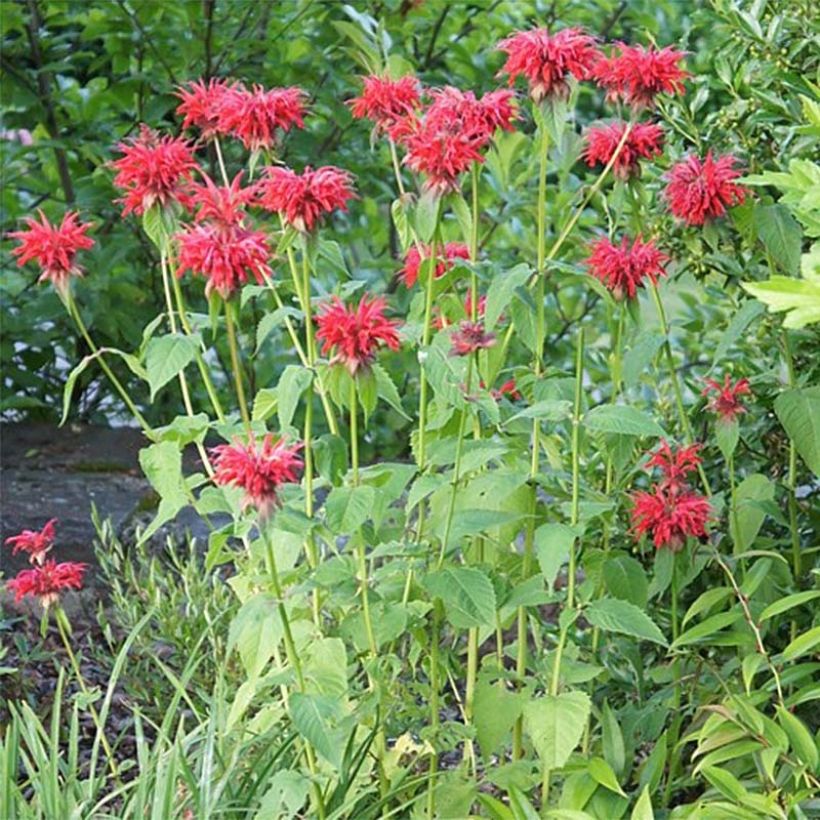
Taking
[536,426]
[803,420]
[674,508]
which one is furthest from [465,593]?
[803,420]

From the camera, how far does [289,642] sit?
7.30ft

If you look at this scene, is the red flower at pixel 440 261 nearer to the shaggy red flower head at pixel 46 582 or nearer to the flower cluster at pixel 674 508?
the flower cluster at pixel 674 508

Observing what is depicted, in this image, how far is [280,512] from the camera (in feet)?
7.08

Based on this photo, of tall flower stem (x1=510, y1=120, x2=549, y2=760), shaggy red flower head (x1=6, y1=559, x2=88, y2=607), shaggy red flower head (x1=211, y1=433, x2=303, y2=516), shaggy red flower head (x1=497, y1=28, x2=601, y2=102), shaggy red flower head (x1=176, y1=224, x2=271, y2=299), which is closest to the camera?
shaggy red flower head (x1=211, y1=433, x2=303, y2=516)

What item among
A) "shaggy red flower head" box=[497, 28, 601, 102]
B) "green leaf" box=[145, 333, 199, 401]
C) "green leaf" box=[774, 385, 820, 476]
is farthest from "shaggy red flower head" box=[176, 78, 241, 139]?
"green leaf" box=[774, 385, 820, 476]

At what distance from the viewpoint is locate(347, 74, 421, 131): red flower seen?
7.92 feet

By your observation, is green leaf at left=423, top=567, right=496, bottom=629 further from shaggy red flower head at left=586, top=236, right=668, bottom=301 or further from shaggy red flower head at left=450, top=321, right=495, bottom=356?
shaggy red flower head at left=586, top=236, right=668, bottom=301

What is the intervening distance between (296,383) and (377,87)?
0.51 meters

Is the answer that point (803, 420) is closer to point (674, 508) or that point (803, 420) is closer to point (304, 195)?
point (674, 508)

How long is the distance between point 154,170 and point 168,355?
0.25m

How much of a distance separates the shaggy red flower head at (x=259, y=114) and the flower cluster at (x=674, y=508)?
0.77 metres

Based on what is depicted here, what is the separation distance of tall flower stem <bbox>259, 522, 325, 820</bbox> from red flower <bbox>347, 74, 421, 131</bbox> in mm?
662

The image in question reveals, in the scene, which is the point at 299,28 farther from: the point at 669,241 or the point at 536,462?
the point at 536,462

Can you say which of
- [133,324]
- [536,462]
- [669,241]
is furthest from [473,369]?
[133,324]
